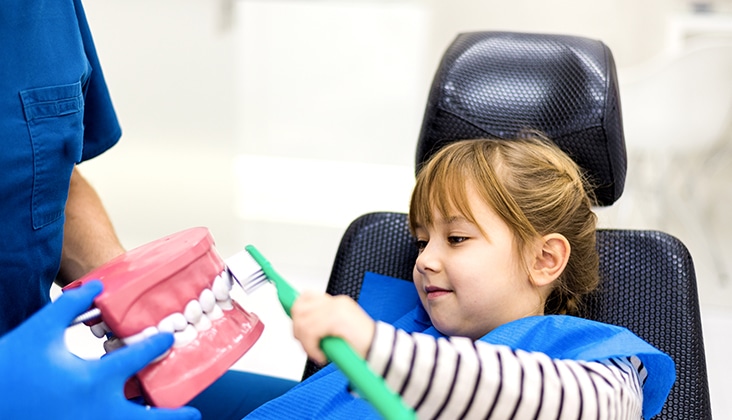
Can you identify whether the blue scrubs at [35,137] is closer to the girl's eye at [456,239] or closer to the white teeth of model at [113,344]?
the white teeth of model at [113,344]

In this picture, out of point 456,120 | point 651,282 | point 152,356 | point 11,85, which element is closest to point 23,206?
point 11,85

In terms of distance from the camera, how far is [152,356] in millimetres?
859

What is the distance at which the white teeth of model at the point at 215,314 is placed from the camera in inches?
38.5

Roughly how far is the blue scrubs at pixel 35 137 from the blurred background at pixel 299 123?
1.89 metres

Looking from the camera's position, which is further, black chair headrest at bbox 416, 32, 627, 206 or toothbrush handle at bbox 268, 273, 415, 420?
black chair headrest at bbox 416, 32, 627, 206

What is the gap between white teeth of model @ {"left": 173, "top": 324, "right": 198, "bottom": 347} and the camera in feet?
3.01

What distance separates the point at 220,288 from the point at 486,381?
0.33 m

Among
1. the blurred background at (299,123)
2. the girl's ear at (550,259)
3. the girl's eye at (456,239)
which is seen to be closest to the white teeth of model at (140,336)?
the girl's eye at (456,239)

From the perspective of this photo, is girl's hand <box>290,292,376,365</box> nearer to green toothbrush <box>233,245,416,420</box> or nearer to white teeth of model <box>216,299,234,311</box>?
green toothbrush <box>233,245,416,420</box>

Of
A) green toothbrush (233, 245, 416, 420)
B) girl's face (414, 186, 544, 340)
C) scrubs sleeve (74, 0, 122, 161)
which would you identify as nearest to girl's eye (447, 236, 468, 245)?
girl's face (414, 186, 544, 340)

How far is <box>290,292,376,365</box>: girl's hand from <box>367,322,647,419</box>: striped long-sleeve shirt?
2cm

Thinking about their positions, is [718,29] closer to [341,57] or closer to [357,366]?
[341,57]

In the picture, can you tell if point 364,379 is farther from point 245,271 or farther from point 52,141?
point 52,141

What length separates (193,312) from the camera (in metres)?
0.94
